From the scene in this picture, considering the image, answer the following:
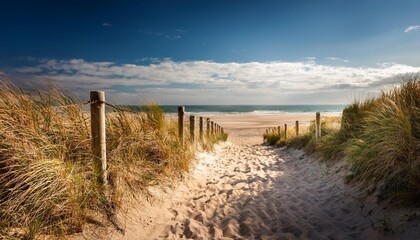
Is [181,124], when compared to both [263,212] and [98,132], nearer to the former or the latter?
[263,212]

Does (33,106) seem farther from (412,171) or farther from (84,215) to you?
(412,171)

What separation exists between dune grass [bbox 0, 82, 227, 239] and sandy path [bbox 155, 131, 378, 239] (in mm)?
794

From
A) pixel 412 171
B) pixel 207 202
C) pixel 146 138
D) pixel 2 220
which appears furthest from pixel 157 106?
pixel 412 171

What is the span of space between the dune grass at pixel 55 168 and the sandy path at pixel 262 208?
0.79 metres

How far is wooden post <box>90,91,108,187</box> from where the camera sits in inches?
164

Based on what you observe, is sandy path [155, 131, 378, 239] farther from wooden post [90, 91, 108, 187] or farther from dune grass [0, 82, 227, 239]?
wooden post [90, 91, 108, 187]

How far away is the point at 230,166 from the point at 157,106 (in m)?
3.12

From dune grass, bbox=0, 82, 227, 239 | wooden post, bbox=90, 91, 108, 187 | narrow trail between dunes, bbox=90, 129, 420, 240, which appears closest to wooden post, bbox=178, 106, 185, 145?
narrow trail between dunes, bbox=90, 129, 420, 240

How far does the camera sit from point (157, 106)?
6832 millimetres

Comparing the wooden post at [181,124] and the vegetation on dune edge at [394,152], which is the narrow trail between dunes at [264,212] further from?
the wooden post at [181,124]

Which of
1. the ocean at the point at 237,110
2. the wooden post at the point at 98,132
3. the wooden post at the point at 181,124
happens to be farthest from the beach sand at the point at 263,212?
the ocean at the point at 237,110

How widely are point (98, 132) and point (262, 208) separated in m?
2.65

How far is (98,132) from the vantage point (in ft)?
13.9

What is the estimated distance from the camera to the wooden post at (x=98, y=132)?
13.6 ft
